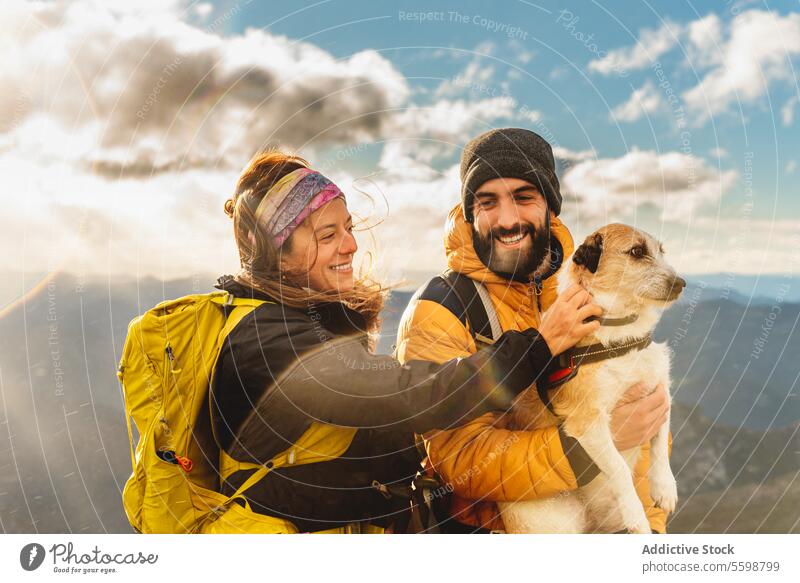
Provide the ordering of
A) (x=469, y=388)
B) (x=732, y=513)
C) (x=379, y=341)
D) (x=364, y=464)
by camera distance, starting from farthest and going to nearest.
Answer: (x=732, y=513) < (x=379, y=341) < (x=364, y=464) < (x=469, y=388)

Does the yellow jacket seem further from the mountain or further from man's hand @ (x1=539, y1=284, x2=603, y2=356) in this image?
the mountain

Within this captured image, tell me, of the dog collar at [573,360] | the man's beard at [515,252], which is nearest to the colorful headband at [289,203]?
the man's beard at [515,252]

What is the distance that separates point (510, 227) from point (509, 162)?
304mm

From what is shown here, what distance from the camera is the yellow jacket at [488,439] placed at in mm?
3273

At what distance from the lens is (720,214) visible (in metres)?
3.84

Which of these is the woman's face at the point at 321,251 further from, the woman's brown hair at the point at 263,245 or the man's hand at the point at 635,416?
the man's hand at the point at 635,416

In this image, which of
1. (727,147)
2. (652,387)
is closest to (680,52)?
(727,147)

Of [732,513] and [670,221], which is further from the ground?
[670,221]

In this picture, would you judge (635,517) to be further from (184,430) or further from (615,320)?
(184,430)

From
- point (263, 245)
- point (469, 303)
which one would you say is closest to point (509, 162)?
point (469, 303)

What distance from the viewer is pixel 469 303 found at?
11.1 feet

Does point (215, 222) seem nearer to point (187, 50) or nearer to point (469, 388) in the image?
point (187, 50)

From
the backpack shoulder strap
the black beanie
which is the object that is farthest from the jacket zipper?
the black beanie

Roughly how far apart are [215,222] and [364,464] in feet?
4.99
